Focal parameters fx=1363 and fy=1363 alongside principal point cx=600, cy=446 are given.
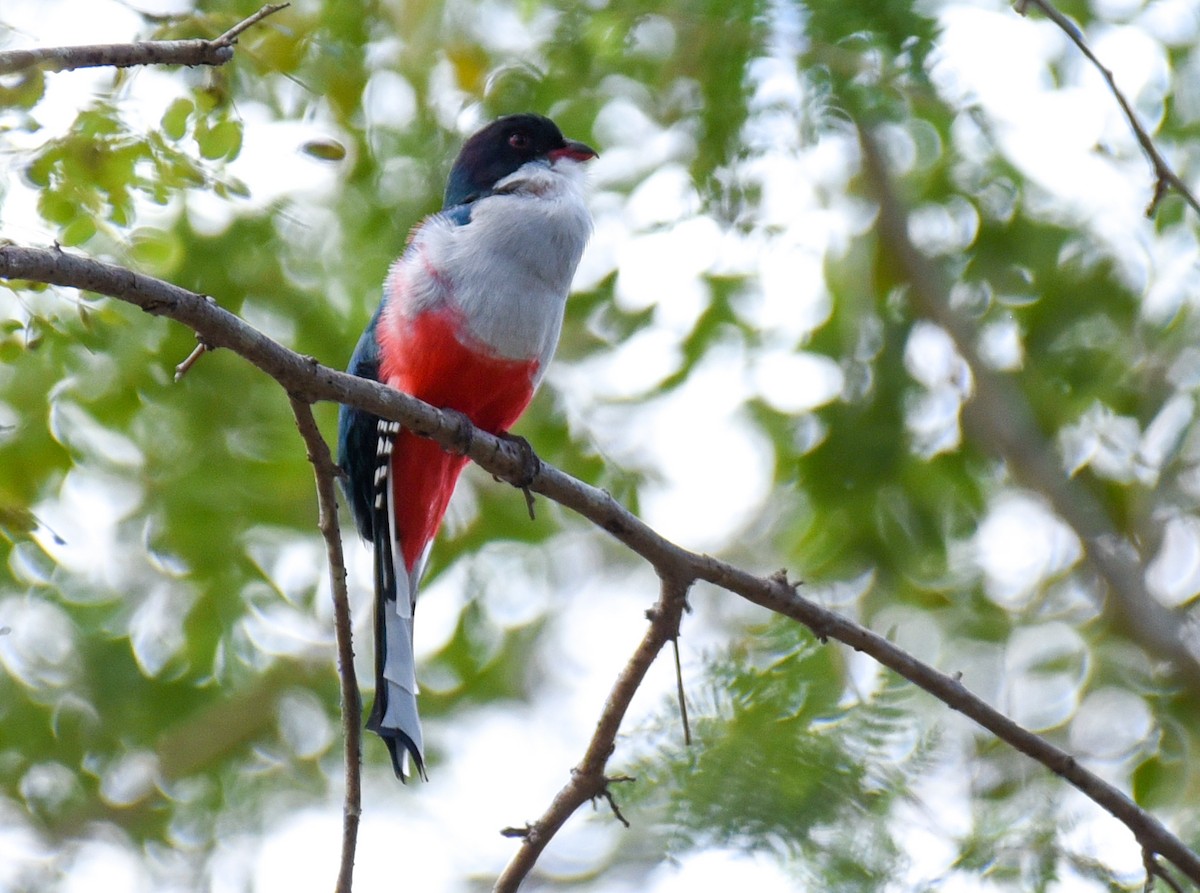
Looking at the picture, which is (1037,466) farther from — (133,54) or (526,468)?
(133,54)

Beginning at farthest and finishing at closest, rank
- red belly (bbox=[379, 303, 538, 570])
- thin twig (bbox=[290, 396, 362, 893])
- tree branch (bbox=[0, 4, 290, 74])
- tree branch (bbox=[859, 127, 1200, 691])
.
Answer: tree branch (bbox=[859, 127, 1200, 691])
red belly (bbox=[379, 303, 538, 570])
thin twig (bbox=[290, 396, 362, 893])
tree branch (bbox=[0, 4, 290, 74])

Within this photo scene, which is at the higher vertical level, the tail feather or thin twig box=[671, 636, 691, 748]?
thin twig box=[671, 636, 691, 748]

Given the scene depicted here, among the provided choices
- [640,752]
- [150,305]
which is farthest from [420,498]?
[150,305]

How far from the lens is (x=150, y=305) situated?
229cm

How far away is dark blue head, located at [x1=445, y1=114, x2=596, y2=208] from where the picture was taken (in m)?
4.48

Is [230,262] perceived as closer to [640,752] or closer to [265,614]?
[265,614]

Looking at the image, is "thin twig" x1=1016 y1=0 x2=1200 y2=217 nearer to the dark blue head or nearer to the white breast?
the white breast

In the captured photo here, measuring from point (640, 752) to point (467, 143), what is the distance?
225 cm

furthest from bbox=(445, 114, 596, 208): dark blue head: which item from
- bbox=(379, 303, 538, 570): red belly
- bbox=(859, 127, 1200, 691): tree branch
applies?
bbox=(859, 127, 1200, 691): tree branch

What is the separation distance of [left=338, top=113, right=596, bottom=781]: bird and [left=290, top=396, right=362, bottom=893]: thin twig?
71 cm

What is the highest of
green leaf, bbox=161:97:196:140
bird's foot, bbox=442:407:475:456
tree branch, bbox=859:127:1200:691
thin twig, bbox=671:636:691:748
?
green leaf, bbox=161:97:196:140

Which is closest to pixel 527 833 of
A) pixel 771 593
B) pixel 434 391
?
pixel 771 593

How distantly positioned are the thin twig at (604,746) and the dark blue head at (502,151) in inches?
78.1

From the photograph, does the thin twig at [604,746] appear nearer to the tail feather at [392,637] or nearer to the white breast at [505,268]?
the tail feather at [392,637]
